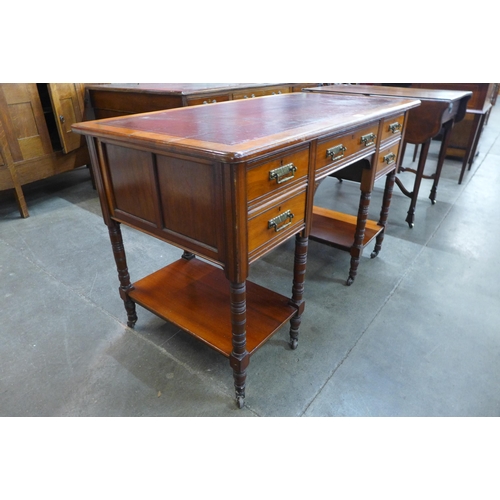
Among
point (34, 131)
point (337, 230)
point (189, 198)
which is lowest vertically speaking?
point (337, 230)

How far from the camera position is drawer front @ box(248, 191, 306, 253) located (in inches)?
44.7

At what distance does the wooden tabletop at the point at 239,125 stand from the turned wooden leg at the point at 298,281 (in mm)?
420

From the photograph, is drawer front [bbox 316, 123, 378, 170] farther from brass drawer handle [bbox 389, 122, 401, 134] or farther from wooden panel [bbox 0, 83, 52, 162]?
wooden panel [bbox 0, 83, 52, 162]

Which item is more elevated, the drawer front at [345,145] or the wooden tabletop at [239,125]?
the wooden tabletop at [239,125]

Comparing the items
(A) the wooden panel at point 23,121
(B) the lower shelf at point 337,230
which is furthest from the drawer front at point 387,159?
(A) the wooden panel at point 23,121

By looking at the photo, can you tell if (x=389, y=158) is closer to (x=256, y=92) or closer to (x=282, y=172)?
(x=282, y=172)

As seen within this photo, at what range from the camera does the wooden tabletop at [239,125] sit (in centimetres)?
102

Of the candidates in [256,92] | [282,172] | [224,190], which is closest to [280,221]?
[282,172]

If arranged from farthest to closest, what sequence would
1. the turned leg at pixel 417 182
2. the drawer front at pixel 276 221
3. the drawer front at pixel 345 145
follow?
1. the turned leg at pixel 417 182
2. the drawer front at pixel 345 145
3. the drawer front at pixel 276 221

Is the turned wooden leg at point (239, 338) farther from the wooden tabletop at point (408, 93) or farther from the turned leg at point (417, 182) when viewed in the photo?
the turned leg at point (417, 182)

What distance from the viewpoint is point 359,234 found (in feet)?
6.63

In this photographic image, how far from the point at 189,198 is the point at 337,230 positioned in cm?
138

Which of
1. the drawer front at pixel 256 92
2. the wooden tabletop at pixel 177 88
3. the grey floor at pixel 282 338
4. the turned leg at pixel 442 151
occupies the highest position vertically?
the wooden tabletop at pixel 177 88

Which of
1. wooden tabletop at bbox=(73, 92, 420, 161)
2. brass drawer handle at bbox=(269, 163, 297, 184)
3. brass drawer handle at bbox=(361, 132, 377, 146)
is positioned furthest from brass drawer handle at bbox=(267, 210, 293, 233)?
brass drawer handle at bbox=(361, 132, 377, 146)
